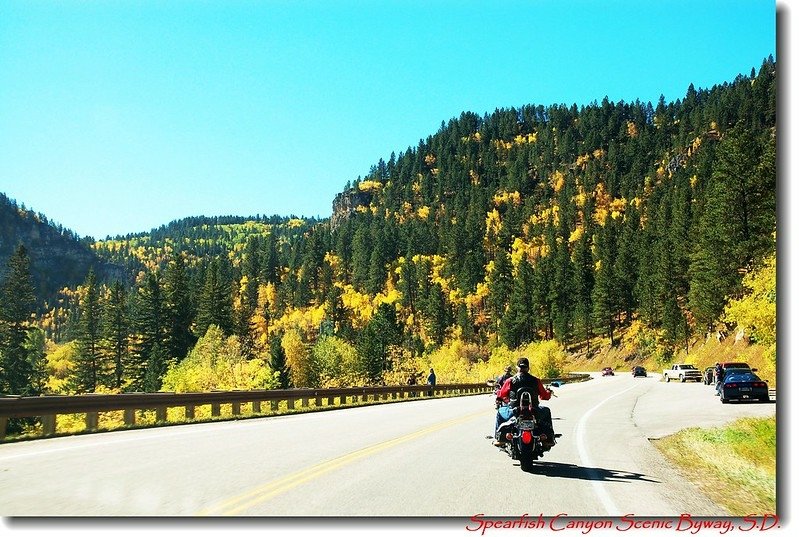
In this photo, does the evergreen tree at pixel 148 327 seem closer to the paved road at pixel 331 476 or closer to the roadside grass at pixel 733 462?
the paved road at pixel 331 476

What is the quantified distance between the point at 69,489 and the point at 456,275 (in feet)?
537

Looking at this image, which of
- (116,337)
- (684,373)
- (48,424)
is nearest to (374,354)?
(116,337)

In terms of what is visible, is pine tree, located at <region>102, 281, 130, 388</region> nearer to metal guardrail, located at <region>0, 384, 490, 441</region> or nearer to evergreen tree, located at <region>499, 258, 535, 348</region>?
metal guardrail, located at <region>0, 384, 490, 441</region>

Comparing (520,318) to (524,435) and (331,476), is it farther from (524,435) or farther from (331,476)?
(331,476)

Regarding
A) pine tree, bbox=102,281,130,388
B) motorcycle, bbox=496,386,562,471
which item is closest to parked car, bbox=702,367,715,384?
motorcycle, bbox=496,386,562,471

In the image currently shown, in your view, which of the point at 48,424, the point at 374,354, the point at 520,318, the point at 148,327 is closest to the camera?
the point at 48,424

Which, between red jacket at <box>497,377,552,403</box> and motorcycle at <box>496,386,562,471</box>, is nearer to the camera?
motorcycle at <box>496,386,562,471</box>

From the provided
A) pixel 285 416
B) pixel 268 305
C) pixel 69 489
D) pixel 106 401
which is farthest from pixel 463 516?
pixel 268 305

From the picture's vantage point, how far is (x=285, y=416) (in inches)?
973

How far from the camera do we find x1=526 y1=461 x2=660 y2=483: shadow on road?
10117mm

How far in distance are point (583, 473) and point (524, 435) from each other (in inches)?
40.3

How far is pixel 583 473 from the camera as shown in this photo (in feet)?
34.7

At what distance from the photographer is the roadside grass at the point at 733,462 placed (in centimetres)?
874

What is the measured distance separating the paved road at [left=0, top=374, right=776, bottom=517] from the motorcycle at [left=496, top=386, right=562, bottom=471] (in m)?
0.30
